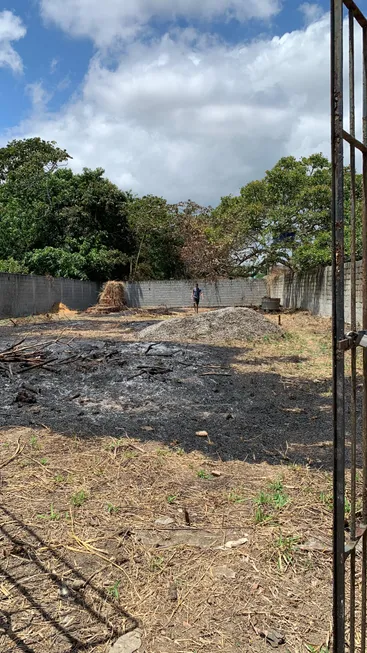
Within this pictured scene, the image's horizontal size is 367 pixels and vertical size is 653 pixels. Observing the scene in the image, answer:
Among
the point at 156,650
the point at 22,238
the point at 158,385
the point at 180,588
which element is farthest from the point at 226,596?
the point at 22,238

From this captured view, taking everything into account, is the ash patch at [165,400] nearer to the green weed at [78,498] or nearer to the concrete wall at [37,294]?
the green weed at [78,498]

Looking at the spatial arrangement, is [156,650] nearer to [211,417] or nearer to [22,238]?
[211,417]

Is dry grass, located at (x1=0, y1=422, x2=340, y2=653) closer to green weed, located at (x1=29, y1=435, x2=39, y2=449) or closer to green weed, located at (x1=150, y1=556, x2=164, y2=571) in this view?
green weed, located at (x1=150, y1=556, x2=164, y2=571)

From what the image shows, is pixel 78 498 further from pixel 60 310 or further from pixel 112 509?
pixel 60 310

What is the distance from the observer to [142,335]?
1138 centimetres

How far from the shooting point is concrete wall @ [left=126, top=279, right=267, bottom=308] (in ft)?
84.1

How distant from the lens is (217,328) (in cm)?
1135

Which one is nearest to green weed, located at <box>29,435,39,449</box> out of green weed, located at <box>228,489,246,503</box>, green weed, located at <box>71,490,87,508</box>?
green weed, located at <box>71,490,87,508</box>

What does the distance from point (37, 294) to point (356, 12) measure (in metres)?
19.0

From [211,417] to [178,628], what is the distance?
3.27 m

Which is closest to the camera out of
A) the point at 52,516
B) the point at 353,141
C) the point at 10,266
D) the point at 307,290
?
the point at 353,141

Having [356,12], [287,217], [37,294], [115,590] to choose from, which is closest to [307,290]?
[287,217]

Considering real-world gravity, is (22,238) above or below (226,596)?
above

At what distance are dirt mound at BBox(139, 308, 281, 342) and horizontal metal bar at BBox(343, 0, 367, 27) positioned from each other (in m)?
9.30
